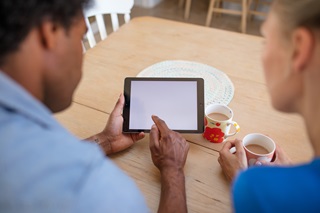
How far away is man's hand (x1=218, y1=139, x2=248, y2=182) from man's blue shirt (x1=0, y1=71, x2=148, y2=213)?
0.41m

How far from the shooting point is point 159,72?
1.30 m

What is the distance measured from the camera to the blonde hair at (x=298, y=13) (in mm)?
491

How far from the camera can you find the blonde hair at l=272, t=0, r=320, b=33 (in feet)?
1.61

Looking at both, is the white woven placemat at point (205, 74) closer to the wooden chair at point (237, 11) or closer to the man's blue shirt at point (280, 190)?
the man's blue shirt at point (280, 190)

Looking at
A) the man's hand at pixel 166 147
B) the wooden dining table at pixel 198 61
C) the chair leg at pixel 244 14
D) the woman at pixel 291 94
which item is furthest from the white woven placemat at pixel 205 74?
the chair leg at pixel 244 14

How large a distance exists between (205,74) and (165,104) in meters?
0.32

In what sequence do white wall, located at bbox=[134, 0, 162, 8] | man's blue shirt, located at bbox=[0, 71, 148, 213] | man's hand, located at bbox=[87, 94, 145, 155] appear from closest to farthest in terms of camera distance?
man's blue shirt, located at bbox=[0, 71, 148, 213] → man's hand, located at bbox=[87, 94, 145, 155] → white wall, located at bbox=[134, 0, 162, 8]

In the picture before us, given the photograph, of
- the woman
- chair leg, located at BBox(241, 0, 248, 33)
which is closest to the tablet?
the woman

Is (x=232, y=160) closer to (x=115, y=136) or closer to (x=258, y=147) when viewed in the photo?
(x=258, y=147)

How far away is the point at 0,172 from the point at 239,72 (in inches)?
41.1

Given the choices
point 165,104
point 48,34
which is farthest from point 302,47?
point 165,104

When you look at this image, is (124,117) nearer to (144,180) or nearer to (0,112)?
(144,180)

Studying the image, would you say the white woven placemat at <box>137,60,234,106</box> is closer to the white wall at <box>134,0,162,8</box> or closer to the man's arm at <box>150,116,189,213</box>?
the man's arm at <box>150,116,189,213</box>

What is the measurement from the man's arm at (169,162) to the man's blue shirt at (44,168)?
0.29m
